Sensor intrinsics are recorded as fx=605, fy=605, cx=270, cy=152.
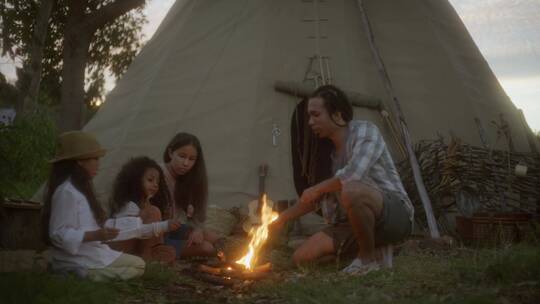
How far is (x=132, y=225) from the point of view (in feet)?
12.2

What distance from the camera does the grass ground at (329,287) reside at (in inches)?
105

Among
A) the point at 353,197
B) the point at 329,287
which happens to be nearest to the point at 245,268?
the point at 329,287

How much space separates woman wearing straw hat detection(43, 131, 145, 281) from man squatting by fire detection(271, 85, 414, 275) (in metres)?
1.01

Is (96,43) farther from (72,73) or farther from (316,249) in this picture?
(316,249)

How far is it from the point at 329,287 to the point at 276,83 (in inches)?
131

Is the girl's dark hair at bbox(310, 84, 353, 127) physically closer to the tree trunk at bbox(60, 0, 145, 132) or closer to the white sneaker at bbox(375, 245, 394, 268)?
the white sneaker at bbox(375, 245, 394, 268)

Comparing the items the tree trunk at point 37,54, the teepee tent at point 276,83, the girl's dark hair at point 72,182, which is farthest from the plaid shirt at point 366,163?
the tree trunk at point 37,54

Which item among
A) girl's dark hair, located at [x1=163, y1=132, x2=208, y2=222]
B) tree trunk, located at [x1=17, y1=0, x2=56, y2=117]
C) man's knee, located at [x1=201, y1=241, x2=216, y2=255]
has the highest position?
tree trunk, located at [x1=17, y1=0, x2=56, y2=117]

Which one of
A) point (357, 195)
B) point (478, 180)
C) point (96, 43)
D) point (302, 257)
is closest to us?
point (357, 195)

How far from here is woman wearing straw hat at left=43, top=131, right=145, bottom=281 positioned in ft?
10.2

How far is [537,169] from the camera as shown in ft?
18.2

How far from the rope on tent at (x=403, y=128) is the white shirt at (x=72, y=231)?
291 cm

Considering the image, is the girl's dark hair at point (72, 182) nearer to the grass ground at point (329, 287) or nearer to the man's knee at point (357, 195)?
the grass ground at point (329, 287)

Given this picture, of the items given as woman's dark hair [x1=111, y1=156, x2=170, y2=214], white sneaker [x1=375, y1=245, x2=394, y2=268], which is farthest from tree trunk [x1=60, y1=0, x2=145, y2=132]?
white sneaker [x1=375, y1=245, x2=394, y2=268]
